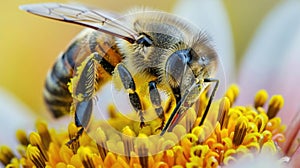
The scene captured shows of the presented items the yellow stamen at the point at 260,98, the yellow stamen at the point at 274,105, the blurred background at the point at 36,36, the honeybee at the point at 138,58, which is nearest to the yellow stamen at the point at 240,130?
the honeybee at the point at 138,58

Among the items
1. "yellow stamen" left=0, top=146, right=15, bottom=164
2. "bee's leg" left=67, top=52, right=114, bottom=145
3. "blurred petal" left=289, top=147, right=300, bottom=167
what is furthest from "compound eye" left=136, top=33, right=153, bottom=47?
"yellow stamen" left=0, top=146, right=15, bottom=164

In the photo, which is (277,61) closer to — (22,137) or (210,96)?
(210,96)

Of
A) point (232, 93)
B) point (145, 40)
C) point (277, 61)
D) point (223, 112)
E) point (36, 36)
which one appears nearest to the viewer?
point (145, 40)

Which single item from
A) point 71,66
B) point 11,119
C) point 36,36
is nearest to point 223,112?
point 71,66

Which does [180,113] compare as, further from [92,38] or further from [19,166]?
[19,166]

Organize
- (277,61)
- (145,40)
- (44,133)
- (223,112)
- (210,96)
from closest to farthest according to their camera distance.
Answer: (145,40), (210,96), (223,112), (44,133), (277,61)

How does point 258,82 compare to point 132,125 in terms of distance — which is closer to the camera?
point 132,125

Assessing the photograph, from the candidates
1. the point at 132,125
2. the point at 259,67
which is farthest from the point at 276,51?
the point at 132,125
